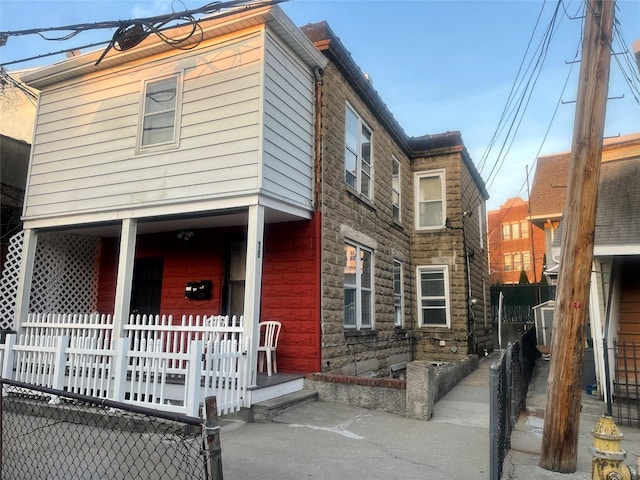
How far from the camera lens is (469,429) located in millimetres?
5914

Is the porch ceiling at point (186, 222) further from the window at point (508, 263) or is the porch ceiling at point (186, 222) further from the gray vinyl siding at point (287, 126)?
the window at point (508, 263)

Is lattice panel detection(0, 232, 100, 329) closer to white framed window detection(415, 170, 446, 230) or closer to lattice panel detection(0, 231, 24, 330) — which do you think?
lattice panel detection(0, 231, 24, 330)

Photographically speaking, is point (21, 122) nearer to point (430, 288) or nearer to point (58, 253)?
point (58, 253)

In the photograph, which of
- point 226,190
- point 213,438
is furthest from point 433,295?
point 213,438

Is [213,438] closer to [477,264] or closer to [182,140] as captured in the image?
[182,140]

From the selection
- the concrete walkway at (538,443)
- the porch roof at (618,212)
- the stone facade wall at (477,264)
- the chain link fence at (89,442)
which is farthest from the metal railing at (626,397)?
the chain link fence at (89,442)

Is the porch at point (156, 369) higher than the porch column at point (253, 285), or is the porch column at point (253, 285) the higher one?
the porch column at point (253, 285)

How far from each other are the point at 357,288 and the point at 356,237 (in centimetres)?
102

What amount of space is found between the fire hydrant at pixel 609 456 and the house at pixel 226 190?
3.97m

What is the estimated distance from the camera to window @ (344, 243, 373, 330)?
8.93 metres

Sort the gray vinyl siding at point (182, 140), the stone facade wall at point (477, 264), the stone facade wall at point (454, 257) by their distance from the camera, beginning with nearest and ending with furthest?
1. the gray vinyl siding at point (182, 140)
2. the stone facade wall at point (454, 257)
3. the stone facade wall at point (477, 264)

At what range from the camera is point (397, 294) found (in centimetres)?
1218

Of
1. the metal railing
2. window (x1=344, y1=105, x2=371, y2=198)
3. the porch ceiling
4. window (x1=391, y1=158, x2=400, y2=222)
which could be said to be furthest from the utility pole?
window (x1=391, y1=158, x2=400, y2=222)

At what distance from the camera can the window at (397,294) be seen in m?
11.9
